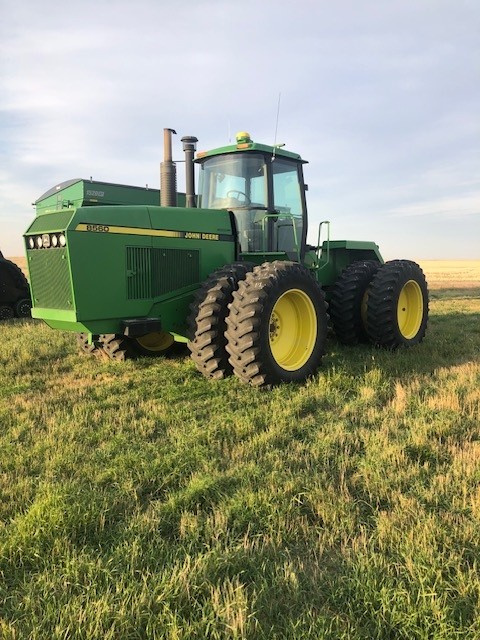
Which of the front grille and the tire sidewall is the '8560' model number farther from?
the tire sidewall

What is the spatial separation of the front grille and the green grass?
3.31 feet

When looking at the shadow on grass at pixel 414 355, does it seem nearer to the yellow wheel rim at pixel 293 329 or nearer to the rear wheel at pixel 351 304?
the rear wheel at pixel 351 304

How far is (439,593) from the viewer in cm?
219

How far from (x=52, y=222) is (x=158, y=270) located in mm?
1239

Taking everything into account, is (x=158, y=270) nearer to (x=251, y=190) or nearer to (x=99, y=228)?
(x=99, y=228)

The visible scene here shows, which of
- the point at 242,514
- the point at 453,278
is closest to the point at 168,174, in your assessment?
the point at 242,514

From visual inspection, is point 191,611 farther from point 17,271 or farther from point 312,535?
point 17,271

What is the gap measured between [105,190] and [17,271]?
345 cm

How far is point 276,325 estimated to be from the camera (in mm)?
6039

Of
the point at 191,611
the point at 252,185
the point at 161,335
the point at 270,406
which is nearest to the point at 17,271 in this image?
the point at 161,335

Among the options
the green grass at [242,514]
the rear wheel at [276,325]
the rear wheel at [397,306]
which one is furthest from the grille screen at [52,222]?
the rear wheel at [397,306]

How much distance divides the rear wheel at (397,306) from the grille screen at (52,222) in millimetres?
4311

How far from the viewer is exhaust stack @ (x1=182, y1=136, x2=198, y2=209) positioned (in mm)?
6773

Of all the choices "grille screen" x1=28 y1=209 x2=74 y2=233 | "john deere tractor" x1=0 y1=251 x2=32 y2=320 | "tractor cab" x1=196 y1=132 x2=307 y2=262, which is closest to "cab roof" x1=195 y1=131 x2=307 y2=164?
"tractor cab" x1=196 y1=132 x2=307 y2=262
